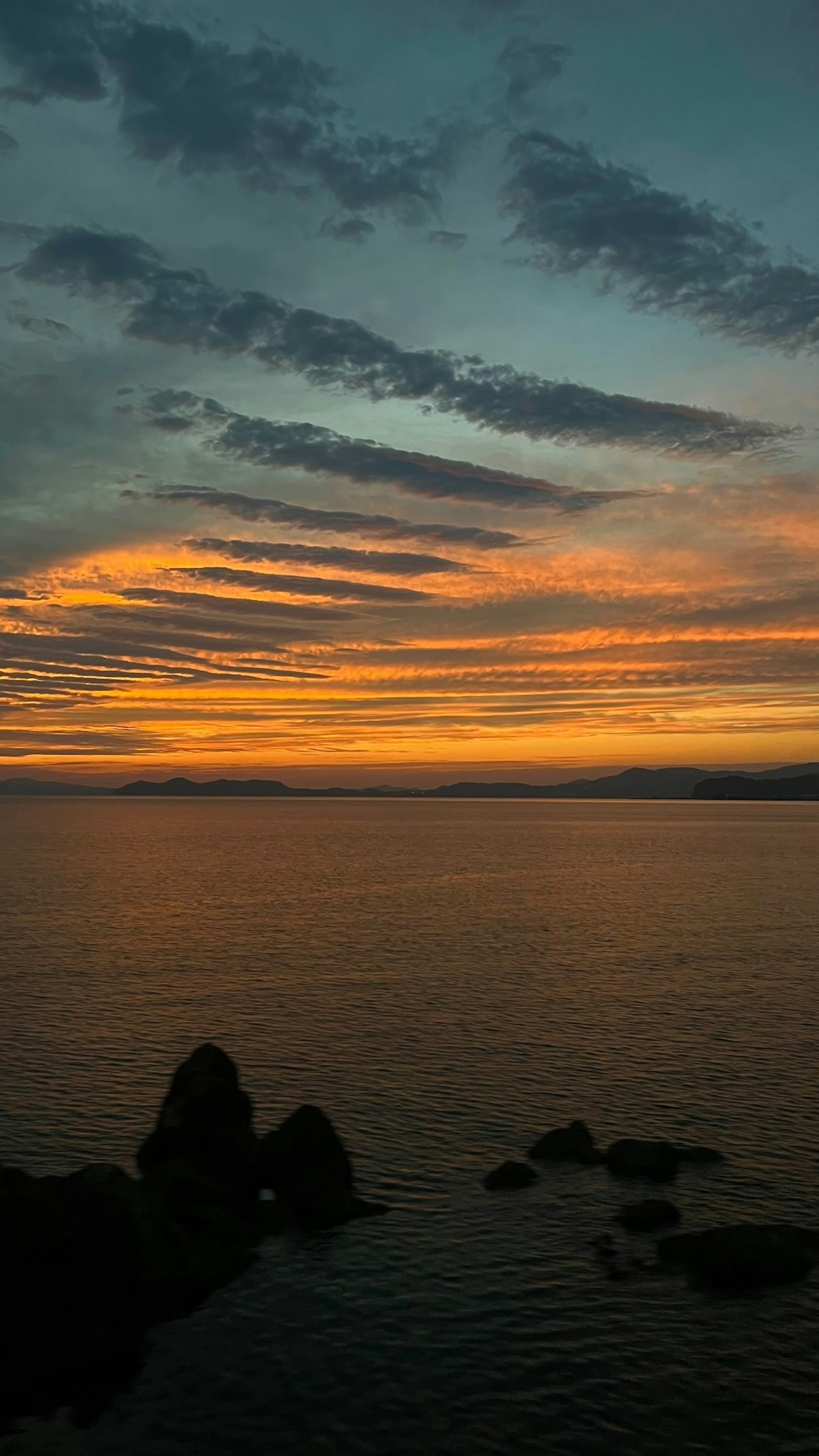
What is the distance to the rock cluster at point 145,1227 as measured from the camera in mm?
19719

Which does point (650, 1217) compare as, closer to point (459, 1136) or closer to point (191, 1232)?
point (459, 1136)

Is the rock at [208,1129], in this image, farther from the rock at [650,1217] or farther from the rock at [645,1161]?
the rock at [645,1161]

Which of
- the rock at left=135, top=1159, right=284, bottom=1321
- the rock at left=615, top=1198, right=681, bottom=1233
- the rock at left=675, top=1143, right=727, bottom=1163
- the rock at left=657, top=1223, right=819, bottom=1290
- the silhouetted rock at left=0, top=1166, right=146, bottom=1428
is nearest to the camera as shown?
the silhouetted rock at left=0, top=1166, right=146, bottom=1428

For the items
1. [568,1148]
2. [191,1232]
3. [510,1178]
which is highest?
[191,1232]

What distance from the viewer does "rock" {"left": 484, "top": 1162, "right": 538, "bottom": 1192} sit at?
27.8 m

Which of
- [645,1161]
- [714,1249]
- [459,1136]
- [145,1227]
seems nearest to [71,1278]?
[145,1227]

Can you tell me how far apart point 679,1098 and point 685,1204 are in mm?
9409

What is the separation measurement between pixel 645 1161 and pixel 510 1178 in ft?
13.4

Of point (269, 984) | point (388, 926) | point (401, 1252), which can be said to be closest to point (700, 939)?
point (388, 926)

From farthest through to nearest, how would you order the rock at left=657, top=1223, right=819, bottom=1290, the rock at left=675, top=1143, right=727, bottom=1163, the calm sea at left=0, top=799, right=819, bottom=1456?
the rock at left=675, top=1143, right=727, bottom=1163
the rock at left=657, top=1223, right=819, bottom=1290
the calm sea at left=0, top=799, right=819, bottom=1456

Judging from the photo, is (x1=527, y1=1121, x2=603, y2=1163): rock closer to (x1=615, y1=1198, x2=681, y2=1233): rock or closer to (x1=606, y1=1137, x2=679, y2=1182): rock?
(x1=606, y1=1137, x2=679, y2=1182): rock

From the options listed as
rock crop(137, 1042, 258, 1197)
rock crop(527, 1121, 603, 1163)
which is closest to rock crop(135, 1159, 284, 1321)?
rock crop(137, 1042, 258, 1197)

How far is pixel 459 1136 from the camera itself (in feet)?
105

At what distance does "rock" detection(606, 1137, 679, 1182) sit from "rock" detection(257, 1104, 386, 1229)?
713 centimetres
